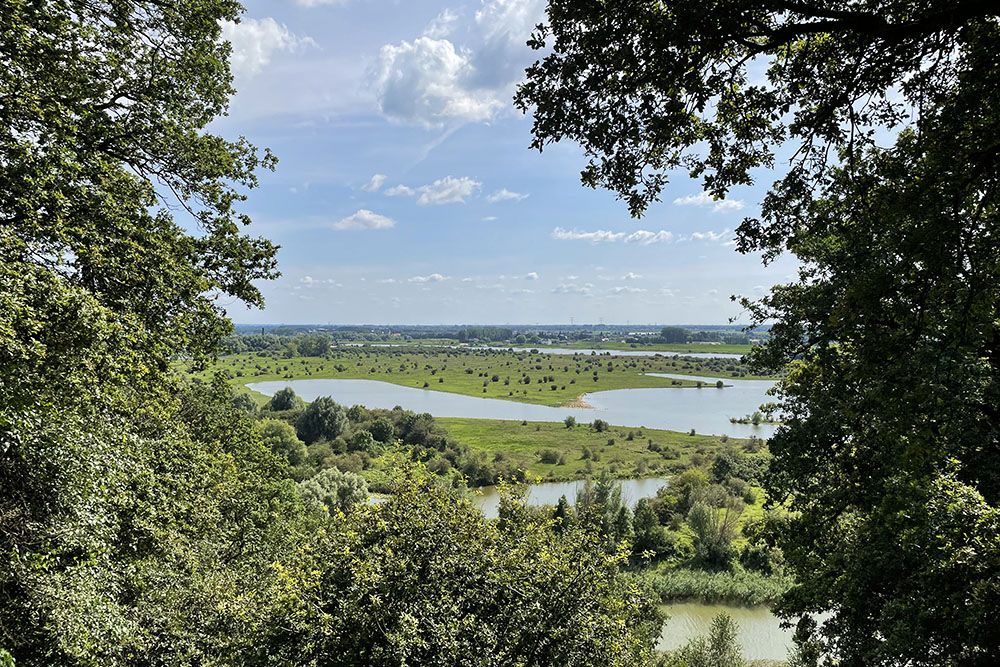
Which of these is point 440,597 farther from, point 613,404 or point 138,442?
point 613,404

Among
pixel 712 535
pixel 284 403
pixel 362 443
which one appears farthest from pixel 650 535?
pixel 284 403

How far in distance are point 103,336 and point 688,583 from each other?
104ft

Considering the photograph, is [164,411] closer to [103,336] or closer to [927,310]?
[103,336]

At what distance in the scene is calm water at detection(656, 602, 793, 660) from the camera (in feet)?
75.8

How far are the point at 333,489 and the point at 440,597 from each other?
3287 cm

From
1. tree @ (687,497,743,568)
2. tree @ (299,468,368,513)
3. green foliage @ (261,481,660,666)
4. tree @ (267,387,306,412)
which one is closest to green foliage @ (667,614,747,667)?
green foliage @ (261,481,660,666)

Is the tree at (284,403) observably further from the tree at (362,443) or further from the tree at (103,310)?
the tree at (103,310)

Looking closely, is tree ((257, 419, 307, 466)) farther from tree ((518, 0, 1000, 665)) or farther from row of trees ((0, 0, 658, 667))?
tree ((518, 0, 1000, 665))

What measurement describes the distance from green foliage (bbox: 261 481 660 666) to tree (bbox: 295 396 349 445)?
57681mm

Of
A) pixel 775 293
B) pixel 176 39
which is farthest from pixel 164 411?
pixel 775 293

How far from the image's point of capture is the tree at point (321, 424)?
63031 millimetres

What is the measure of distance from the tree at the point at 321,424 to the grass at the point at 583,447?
13.7m

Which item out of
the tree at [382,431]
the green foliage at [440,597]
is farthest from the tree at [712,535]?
the tree at [382,431]

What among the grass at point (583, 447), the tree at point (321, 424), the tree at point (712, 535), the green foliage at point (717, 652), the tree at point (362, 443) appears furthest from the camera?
the tree at point (321, 424)
